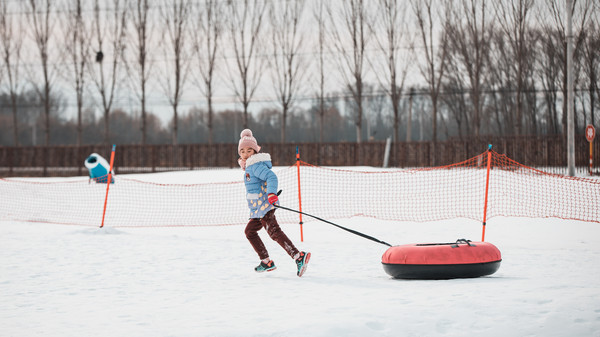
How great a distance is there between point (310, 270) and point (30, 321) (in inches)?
136

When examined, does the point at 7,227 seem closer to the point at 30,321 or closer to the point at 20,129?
the point at 30,321

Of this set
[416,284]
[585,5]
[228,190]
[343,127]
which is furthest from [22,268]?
[343,127]

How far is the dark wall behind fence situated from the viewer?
27.6 meters

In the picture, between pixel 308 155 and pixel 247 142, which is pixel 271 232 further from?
pixel 308 155

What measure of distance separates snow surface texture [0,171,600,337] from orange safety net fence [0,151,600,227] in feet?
9.09

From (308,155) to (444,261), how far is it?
24.6m

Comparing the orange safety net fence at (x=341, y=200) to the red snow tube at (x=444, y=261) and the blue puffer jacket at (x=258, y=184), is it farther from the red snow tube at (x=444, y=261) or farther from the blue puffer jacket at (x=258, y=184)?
the blue puffer jacket at (x=258, y=184)

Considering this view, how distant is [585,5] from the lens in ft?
86.6

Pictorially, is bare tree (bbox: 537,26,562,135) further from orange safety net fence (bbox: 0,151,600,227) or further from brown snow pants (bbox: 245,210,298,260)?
brown snow pants (bbox: 245,210,298,260)

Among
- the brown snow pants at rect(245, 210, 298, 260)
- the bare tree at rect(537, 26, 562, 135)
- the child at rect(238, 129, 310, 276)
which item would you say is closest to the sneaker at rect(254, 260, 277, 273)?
the child at rect(238, 129, 310, 276)

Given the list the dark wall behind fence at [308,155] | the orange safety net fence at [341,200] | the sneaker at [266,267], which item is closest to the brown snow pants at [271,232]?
the sneaker at [266,267]

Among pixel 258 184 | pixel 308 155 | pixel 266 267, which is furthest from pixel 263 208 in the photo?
pixel 308 155

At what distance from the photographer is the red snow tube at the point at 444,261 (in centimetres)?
607

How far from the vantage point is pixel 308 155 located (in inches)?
1204
